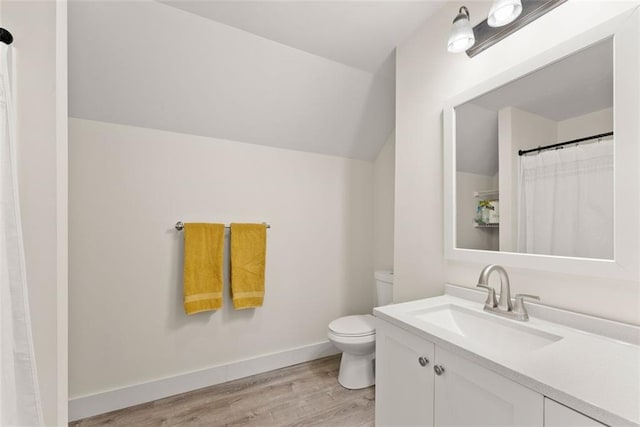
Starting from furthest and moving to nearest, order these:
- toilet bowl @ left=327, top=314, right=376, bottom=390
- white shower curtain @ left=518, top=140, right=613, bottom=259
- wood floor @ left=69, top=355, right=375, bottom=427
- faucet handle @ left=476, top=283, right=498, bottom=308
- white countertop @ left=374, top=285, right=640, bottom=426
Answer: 1. toilet bowl @ left=327, top=314, right=376, bottom=390
2. wood floor @ left=69, top=355, right=375, bottom=427
3. faucet handle @ left=476, top=283, right=498, bottom=308
4. white shower curtain @ left=518, top=140, right=613, bottom=259
5. white countertop @ left=374, top=285, right=640, bottom=426

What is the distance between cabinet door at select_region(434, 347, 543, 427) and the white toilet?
0.92 meters

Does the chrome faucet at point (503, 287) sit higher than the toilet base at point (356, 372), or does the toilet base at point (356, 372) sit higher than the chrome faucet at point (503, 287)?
the chrome faucet at point (503, 287)

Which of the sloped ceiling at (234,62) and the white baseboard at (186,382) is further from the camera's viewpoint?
the white baseboard at (186,382)

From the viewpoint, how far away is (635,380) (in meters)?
0.65

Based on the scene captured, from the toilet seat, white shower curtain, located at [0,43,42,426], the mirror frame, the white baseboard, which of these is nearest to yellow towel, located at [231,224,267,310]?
the white baseboard

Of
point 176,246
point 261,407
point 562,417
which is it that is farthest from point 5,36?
point 261,407

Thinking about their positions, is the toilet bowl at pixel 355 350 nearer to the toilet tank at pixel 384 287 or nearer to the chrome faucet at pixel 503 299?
the toilet tank at pixel 384 287

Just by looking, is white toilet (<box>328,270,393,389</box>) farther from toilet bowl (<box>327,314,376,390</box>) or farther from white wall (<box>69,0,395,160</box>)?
white wall (<box>69,0,395,160</box>)

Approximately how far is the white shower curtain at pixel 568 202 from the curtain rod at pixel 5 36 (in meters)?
1.88

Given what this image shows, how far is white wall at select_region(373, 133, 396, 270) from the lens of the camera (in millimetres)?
2480

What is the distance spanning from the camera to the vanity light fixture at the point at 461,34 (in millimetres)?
1208

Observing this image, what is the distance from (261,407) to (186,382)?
1.90ft

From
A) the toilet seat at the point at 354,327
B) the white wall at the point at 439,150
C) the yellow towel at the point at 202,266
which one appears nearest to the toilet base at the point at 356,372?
the toilet seat at the point at 354,327

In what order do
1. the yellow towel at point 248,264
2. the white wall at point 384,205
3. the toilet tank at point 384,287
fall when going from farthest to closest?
the white wall at point 384,205 < the toilet tank at point 384,287 < the yellow towel at point 248,264
